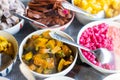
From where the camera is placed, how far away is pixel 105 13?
3.06 ft

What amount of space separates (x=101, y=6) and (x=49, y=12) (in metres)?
0.20

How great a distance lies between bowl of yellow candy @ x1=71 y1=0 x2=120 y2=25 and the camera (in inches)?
35.9

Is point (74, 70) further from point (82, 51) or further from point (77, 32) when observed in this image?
point (77, 32)

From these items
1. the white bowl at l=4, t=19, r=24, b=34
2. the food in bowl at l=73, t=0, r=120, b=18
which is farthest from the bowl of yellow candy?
the white bowl at l=4, t=19, r=24, b=34

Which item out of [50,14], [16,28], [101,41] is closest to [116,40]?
[101,41]

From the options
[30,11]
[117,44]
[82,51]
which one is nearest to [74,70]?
[82,51]

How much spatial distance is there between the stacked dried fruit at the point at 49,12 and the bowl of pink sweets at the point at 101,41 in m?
0.09

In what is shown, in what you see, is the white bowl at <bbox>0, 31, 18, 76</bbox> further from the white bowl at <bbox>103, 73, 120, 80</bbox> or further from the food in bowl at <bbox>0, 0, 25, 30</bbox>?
the white bowl at <bbox>103, 73, 120, 80</bbox>

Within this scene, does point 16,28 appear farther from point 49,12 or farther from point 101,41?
point 101,41

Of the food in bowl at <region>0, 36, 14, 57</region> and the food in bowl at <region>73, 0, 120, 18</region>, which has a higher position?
the food in bowl at <region>73, 0, 120, 18</region>

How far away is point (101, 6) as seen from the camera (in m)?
0.93

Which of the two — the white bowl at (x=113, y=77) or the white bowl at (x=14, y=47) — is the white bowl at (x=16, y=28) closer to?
the white bowl at (x=14, y=47)

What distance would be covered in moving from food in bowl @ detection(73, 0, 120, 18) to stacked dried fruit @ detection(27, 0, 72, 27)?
0.07 meters

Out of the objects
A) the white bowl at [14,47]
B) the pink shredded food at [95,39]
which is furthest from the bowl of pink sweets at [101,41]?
the white bowl at [14,47]
